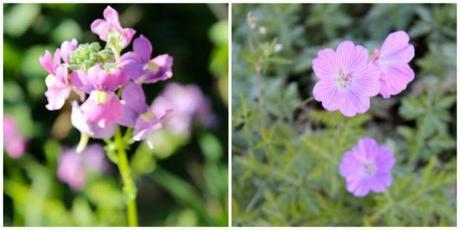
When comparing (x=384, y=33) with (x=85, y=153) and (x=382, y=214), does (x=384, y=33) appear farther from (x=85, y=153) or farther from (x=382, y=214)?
(x=85, y=153)

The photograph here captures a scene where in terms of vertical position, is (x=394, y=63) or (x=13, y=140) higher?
(x=394, y=63)

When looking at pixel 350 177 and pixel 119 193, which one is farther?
pixel 119 193

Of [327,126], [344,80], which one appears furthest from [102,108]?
[327,126]

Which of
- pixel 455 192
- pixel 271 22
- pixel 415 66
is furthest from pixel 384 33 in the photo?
pixel 455 192

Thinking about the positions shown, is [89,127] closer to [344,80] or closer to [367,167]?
[344,80]

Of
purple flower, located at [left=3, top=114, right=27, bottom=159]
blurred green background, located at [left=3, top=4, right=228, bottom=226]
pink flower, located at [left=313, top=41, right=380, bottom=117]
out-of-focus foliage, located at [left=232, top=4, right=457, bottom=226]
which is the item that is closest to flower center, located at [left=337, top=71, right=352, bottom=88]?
pink flower, located at [left=313, top=41, right=380, bottom=117]

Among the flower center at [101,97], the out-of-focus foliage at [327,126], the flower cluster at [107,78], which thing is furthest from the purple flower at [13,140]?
the flower center at [101,97]
